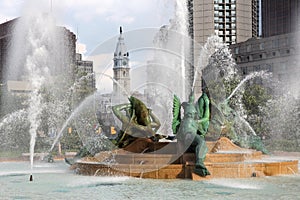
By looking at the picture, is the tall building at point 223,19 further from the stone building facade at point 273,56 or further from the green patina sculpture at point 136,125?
the green patina sculpture at point 136,125

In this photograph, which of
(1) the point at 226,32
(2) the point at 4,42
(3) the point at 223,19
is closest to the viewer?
(2) the point at 4,42

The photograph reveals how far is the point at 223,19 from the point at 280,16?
34.7 ft

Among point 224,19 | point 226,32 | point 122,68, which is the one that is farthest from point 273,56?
point 122,68

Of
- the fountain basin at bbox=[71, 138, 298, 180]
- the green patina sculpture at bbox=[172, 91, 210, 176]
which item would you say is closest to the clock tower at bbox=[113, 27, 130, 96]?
the green patina sculpture at bbox=[172, 91, 210, 176]

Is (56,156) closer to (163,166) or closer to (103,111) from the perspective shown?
(163,166)

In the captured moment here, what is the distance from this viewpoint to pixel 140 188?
53.9 ft

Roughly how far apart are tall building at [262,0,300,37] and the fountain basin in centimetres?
7668

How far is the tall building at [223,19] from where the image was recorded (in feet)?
320

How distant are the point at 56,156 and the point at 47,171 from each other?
30.0 feet

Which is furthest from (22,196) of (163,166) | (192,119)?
(192,119)

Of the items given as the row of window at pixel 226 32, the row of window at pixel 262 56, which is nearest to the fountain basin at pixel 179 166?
the row of window at pixel 262 56

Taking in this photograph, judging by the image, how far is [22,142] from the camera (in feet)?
128

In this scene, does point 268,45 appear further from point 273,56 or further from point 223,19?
point 223,19

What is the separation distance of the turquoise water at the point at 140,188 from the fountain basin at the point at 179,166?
1.64 feet
